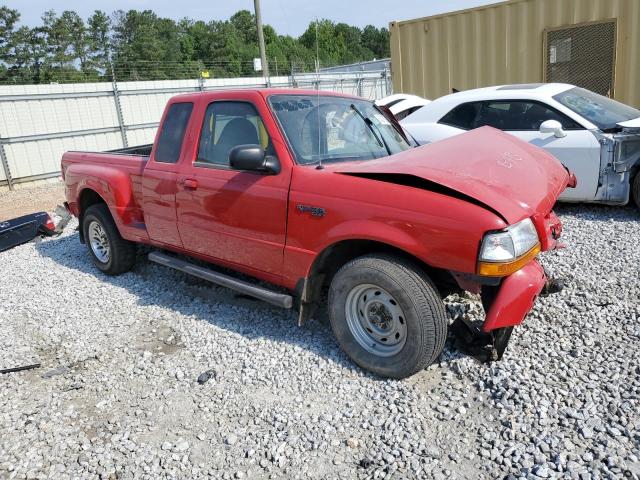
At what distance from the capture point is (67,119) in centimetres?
1383

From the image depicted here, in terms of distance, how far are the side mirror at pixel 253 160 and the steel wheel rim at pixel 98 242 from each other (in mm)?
2825

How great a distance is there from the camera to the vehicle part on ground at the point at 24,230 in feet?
24.1

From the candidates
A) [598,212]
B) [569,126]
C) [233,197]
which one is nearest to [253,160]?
[233,197]

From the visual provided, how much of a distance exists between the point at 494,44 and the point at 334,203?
8.54 meters

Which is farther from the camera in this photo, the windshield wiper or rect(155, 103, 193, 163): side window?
rect(155, 103, 193, 163): side window

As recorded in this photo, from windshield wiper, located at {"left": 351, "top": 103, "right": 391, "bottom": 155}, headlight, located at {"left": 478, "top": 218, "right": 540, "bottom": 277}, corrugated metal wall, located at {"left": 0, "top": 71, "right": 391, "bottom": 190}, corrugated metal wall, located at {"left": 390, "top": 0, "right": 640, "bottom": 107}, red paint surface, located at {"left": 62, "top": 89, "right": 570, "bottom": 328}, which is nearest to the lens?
headlight, located at {"left": 478, "top": 218, "right": 540, "bottom": 277}

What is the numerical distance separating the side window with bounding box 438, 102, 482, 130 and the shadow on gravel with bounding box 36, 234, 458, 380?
405cm

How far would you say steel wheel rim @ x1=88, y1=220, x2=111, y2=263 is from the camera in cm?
583

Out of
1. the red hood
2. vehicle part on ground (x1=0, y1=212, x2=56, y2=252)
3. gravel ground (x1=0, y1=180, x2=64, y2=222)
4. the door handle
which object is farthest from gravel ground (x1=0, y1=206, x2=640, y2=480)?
gravel ground (x1=0, y1=180, x2=64, y2=222)

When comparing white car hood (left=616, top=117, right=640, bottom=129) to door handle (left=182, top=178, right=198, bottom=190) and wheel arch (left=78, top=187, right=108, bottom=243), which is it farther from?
wheel arch (left=78, top=187, right=108, bottom=243)

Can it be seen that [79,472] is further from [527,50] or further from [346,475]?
[527,50]

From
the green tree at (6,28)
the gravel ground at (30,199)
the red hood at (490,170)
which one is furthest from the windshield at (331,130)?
the green tree at (6,28)

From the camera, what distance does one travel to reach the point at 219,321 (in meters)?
4.53

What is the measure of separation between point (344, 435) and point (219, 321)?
188cm
